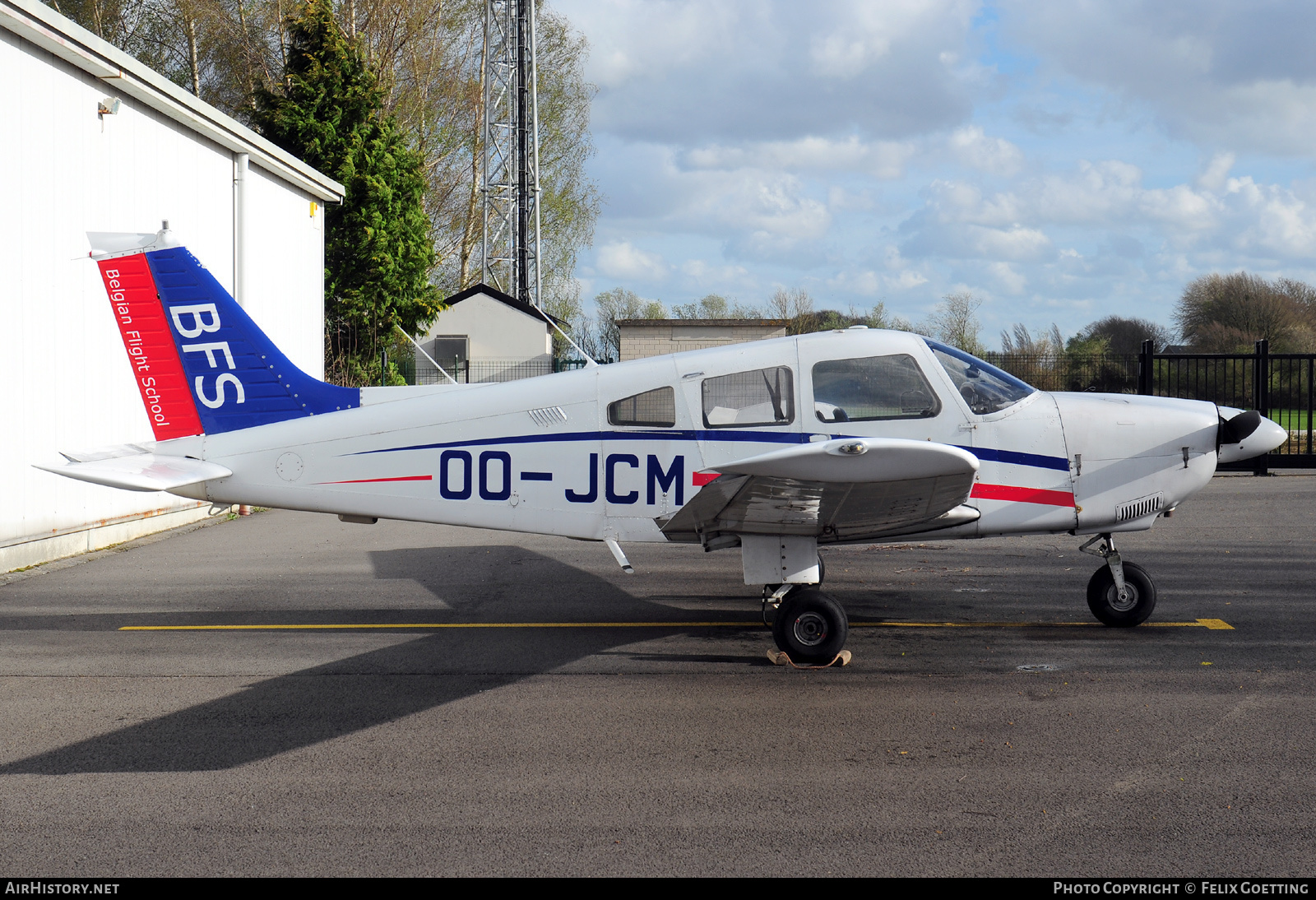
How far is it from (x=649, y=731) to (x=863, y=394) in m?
2.76

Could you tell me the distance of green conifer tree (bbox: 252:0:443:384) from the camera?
25.1 meters

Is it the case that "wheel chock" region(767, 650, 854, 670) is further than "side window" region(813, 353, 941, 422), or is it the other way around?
"side window" region(813, 353, 941, 422)

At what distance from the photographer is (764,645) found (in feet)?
21.9

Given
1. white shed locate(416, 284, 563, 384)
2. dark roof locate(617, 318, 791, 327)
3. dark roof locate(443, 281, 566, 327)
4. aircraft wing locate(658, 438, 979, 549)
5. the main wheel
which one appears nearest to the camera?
aircraft wing locate(658, 438, 979, 549)

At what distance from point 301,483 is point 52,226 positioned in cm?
598

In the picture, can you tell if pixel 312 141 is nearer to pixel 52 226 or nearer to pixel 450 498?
pixel 52 226

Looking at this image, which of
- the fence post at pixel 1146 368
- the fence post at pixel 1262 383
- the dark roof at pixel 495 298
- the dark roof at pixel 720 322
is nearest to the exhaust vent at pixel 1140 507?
the fence post at pixel 1146 368

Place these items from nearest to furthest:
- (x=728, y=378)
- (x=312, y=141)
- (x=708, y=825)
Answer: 1. (x=708, y=825)
2. (x=728, y=378)
3. (x=312, y=141)

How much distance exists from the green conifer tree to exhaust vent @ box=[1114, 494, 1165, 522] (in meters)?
21.2

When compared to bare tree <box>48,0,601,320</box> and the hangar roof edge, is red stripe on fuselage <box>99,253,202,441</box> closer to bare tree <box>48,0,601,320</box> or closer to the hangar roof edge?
the hangar roof edge

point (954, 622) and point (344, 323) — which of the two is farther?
point (344, 323)

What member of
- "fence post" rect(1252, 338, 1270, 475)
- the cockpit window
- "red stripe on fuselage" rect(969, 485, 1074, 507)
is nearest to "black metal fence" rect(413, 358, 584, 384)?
"fence post" rect(1252, 338, 1270, 475)

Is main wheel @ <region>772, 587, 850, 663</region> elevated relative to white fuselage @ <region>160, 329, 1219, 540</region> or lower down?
lower down

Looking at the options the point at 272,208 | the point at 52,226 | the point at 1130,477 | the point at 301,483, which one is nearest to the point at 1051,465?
the point at 1130,477
